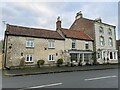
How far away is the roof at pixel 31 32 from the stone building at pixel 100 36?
9.03 meters

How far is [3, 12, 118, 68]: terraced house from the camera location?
79.9 ft

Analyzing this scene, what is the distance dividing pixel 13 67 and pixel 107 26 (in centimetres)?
2462

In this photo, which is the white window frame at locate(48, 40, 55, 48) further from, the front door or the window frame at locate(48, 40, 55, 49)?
the front door

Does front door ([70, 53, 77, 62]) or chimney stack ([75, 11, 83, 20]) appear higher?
chimney stack ([75, 11, 83, 20])

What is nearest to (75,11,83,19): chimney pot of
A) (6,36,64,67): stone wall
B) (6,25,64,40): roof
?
(6,25,64,40): roof

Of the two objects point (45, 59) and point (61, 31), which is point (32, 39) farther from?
point (61, 31)

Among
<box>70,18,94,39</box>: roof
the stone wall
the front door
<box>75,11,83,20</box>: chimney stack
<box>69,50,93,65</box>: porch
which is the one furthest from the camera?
<box>75,11,83,20</box>: chimney stack

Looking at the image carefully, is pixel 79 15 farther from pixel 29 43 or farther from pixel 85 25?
pixel 29 43

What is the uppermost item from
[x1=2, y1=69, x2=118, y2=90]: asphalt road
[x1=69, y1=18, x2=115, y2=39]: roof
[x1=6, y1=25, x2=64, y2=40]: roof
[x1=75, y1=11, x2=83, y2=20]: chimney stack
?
[x1=75, y1=11, x2=83, y2=20]: chimney stack

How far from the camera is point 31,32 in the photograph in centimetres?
2742

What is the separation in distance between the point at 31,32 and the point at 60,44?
5650 millimetres

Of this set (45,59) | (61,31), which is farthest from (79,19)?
(45,59)

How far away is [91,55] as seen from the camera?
33531mm

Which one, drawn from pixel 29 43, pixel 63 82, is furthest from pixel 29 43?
pixel 63 82
